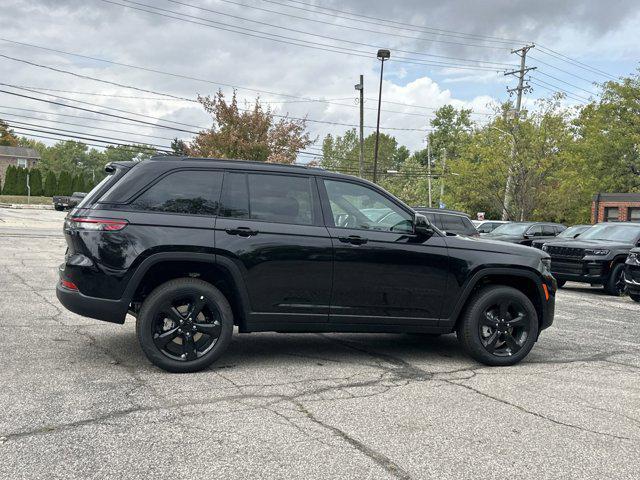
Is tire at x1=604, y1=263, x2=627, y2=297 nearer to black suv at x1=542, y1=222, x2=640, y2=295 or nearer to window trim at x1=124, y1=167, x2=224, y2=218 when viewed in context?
black suv at x1=542, y1=222, x2=640, y2=295

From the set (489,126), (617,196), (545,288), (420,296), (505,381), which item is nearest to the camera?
(505,381)

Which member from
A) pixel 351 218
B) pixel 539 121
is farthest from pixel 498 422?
pixel 539 121

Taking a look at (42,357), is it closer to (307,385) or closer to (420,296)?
(307,385)

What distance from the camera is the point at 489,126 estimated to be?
33.6 meters

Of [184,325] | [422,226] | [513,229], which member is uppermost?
[422,226]

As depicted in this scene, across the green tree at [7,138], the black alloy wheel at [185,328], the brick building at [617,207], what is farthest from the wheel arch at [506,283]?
the green tree at [7,138]

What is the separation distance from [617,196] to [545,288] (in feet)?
124

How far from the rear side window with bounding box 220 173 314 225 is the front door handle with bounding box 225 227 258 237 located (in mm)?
150

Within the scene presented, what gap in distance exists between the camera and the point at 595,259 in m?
13.1

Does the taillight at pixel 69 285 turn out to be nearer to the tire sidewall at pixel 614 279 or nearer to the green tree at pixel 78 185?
the tire sidewall at pixel 614 279

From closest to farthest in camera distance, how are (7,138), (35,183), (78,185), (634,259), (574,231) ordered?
(634,259) → (574,231) → (35,183) → (78,185) → (7,138)

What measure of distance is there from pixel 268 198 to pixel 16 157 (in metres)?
97.9

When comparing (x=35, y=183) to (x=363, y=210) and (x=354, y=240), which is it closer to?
(x=363, y=210)

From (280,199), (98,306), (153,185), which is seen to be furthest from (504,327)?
(98,306)
